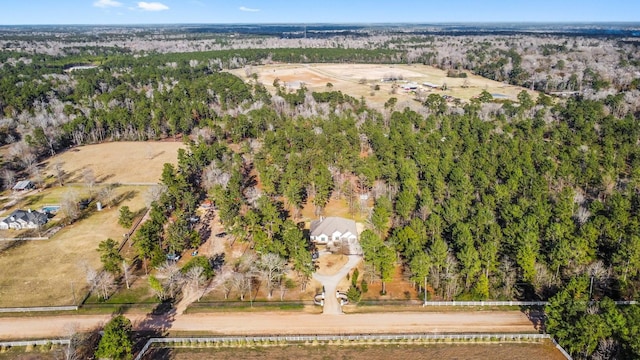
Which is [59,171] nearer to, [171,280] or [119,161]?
[119,161]

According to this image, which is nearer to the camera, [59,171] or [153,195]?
[153,195]

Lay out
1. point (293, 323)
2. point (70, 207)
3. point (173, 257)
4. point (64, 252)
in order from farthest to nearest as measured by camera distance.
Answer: point (70, 207) < point (64, 252) < point (173, 257) < point (293, 323)

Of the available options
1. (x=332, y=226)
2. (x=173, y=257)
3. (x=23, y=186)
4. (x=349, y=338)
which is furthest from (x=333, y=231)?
(x=23, y=186)

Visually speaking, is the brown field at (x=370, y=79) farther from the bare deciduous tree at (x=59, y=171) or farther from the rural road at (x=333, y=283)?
the bare deciduous tree at (x=59, y=171)

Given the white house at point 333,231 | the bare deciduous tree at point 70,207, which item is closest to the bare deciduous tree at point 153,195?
the bare deciduous tree at point 70,207

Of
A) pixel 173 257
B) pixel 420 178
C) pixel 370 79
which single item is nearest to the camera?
pixel 173 257

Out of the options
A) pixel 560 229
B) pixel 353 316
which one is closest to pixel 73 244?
pixel 353 316
